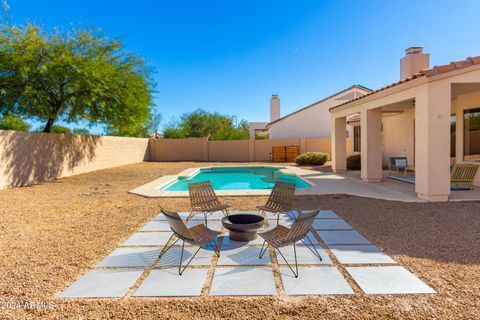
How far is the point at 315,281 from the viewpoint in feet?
10.7

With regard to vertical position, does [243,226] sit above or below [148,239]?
above

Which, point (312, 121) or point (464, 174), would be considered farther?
point (312, 121)

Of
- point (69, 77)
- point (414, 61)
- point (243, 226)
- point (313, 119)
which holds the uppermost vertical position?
point (414, 61)

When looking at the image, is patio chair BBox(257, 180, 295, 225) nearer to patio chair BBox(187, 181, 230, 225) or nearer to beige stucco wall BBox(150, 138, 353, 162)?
patio chair BBox(187, 181, 230, 225)

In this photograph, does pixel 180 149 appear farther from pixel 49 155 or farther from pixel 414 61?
pixel 414 61

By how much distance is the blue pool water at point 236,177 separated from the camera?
12328 mm

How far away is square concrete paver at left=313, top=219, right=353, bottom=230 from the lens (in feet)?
17.1

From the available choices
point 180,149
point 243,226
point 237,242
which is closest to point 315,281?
point 243,226

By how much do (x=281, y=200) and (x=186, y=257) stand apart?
2.59 meters

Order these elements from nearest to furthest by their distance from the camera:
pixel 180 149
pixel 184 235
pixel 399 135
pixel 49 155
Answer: pixel 184 235, pixel 49 155, pixel 399 135, pixel 180 149

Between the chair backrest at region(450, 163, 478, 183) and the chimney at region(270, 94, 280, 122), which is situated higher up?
the chimney at region(270, 94, 280, 122)

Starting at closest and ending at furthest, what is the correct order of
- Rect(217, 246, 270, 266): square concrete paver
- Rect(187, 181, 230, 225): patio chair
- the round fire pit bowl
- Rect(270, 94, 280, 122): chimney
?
1. Rect(217, 246, 270, 266): square concrete paver
2. the round fire pit bowl
3. Rect(187, 181, 230, 225): patio chair
4. Rect(270, 94, 280, 122): chimney

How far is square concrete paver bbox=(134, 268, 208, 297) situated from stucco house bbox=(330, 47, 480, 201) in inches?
258

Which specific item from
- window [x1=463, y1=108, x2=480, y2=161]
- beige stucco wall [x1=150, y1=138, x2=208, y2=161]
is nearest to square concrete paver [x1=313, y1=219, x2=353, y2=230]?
window [x1=463, y1=108, x2=480, y2=161]
